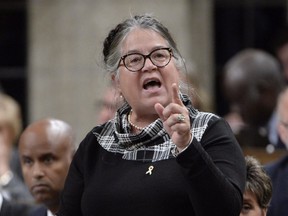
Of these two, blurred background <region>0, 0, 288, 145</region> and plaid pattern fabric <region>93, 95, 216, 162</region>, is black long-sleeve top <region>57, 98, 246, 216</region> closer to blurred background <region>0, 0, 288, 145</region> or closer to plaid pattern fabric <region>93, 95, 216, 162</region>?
plaid pattern fabric <region>93, 95, 216, 162</region>

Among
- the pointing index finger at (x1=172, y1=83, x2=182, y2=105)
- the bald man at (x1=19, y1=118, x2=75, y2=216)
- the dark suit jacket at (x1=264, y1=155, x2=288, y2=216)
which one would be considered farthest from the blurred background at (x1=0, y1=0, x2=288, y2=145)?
the pointing index finger at (x1=172, y1=83, x2=182, y2=105)

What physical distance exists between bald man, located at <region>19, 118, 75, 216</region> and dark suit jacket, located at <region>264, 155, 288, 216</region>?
1170 mm

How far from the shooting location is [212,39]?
45.2ft

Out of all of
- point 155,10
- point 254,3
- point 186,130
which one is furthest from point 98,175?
point 254,3

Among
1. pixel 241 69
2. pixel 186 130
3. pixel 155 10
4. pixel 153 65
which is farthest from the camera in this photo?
pixel 155 10

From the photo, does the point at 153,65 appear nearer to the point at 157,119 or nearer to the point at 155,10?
the point at 157,119

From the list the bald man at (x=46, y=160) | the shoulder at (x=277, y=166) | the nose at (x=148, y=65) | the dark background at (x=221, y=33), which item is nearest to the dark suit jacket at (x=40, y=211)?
the bald man at (x=46, y=160)

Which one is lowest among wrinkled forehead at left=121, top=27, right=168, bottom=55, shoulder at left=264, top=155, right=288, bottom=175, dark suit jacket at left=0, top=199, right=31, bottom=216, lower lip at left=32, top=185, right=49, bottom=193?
dark suit jacket at left=0, top=199, right=31, bottom=216

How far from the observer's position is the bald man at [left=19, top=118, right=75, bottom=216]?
25.7 feet

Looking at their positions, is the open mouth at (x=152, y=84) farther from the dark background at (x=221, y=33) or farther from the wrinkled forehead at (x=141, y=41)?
the dark background at (x=221, y=33)

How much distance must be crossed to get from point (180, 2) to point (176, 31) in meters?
0.33

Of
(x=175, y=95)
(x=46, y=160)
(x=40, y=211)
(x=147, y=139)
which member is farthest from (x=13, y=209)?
(x=175, y=95)

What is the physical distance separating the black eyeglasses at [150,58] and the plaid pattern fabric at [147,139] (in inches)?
8.8

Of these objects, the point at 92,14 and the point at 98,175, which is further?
the point at 92,14
